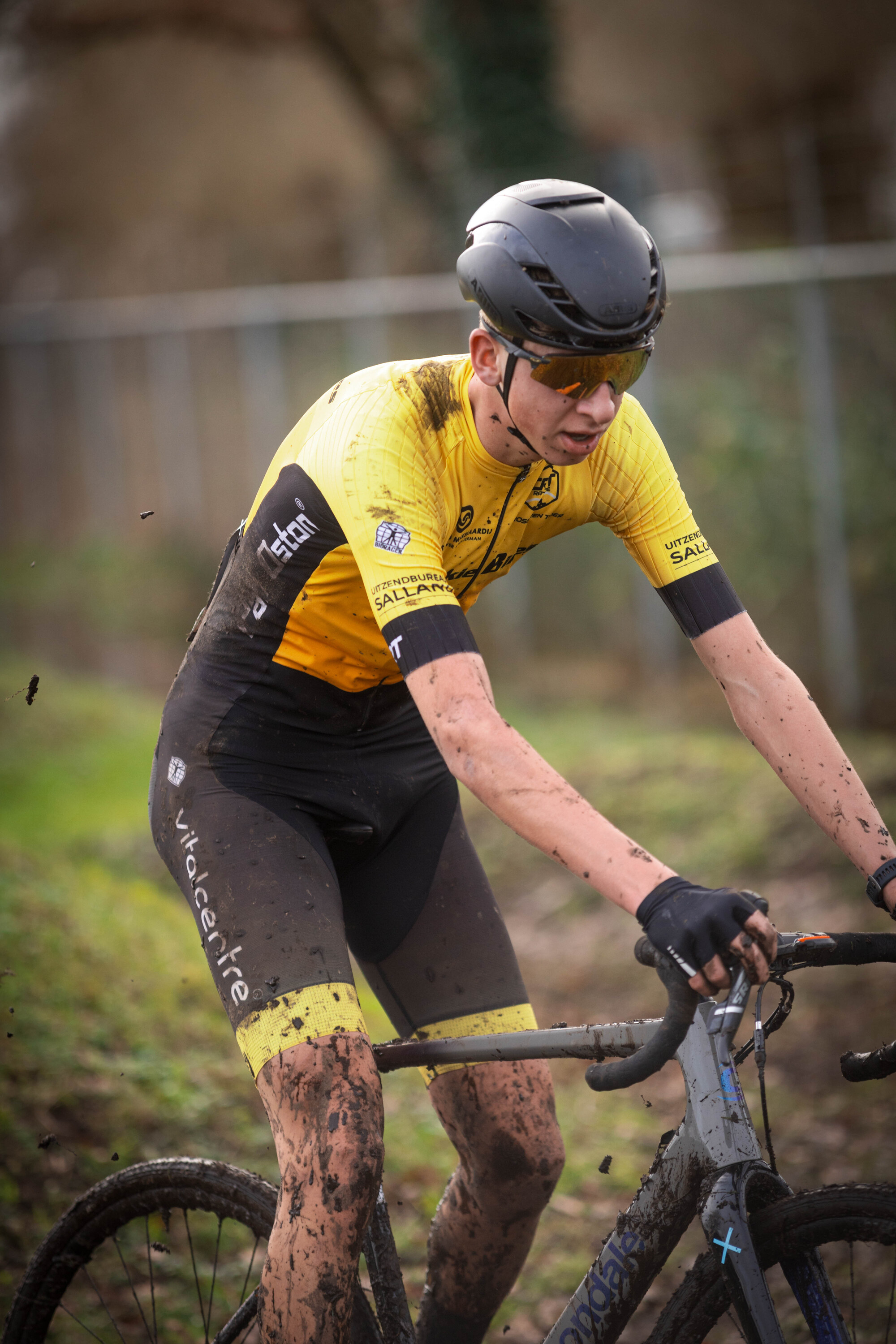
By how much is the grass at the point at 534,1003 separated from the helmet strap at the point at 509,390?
1.43 meters

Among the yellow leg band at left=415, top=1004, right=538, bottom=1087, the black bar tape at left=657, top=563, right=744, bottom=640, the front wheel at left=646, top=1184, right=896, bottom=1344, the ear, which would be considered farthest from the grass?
the ear

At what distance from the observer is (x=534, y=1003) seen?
590 cm

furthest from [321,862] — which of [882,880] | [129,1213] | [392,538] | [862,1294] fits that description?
[862,1294]

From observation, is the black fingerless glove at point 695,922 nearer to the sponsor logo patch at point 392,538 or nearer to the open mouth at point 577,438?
the sponsor logo patch at point 392,538

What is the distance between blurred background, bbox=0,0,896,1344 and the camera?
4824 millimetres

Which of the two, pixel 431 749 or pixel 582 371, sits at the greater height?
pixel 582 371

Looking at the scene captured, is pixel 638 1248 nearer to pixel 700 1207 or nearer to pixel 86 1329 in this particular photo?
pixel 700 1207

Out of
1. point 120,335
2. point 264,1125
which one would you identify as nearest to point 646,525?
point 264,1125

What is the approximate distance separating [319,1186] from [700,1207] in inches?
27.4

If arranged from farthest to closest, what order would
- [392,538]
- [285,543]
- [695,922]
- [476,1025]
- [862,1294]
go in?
[862,1294] → [476,1025] → [285,543] → [392,538] → [695,922]

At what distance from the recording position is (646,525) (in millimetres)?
2660

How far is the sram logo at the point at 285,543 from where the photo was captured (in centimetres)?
247

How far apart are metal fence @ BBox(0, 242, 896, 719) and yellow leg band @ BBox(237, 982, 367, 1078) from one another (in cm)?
654

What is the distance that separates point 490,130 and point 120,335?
5.80 m
